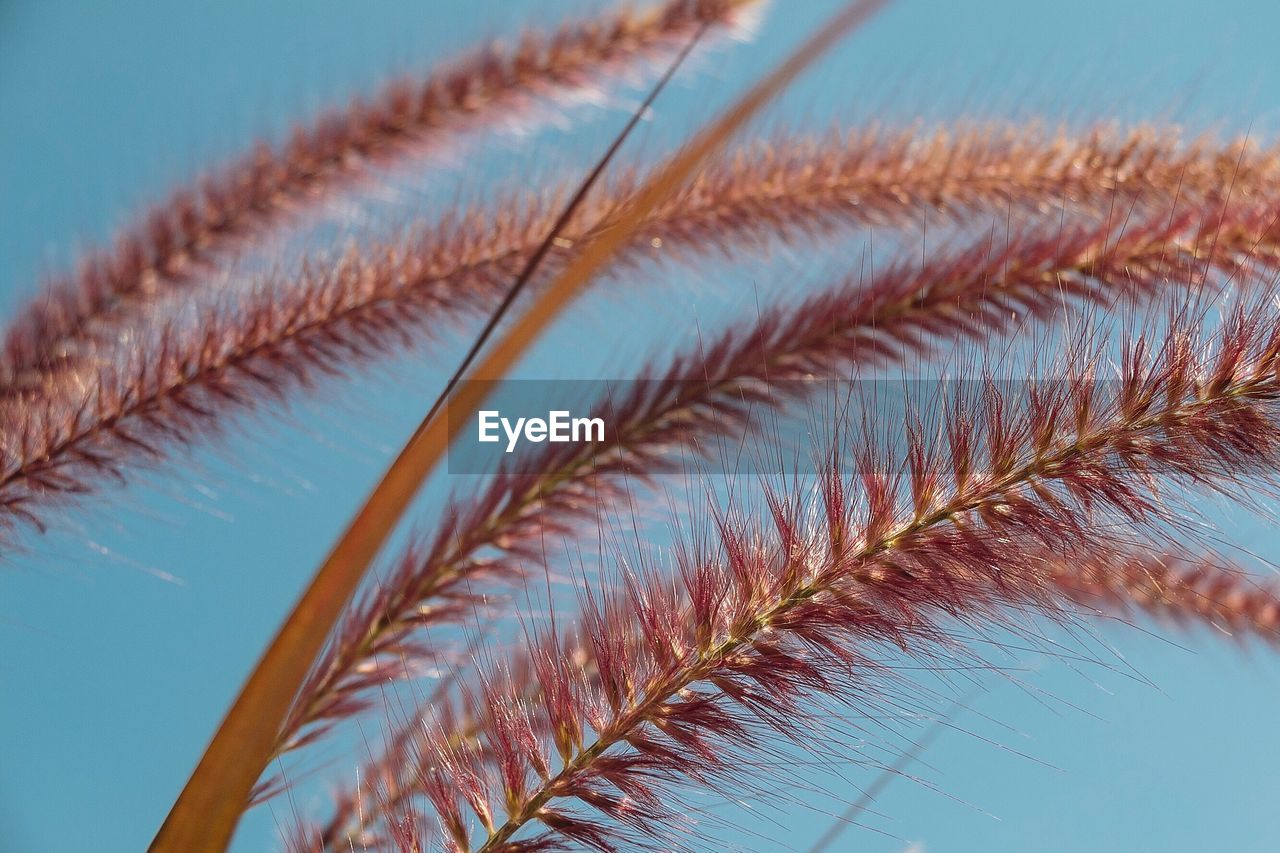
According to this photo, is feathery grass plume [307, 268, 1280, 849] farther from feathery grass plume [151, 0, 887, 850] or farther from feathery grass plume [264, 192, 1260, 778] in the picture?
feathery grass plume [264, 192, 1260, 778]

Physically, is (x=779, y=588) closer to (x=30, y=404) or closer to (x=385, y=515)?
(x=385, y=515)

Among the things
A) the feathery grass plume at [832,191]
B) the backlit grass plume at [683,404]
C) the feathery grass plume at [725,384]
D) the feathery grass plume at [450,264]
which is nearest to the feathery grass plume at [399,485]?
the backlit grass plume at [683,404]

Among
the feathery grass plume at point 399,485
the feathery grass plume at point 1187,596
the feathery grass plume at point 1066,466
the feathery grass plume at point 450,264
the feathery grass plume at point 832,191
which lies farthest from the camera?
the feathery grass plume at point 832,191

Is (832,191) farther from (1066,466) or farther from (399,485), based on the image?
(399,485)

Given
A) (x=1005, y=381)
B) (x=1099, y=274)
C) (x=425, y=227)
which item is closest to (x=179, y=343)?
(x=425, y=227)

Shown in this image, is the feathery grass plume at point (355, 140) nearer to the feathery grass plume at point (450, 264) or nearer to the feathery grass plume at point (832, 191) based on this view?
the feathery grass plume at point (832, 191)
